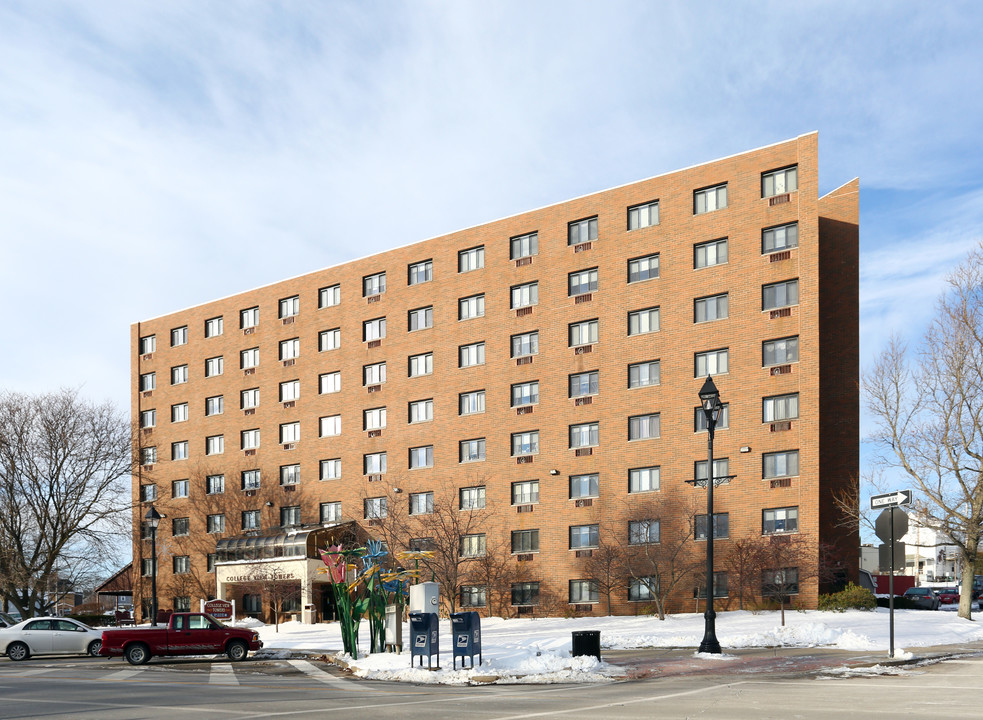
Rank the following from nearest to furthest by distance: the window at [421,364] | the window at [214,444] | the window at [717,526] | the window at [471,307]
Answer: the window at [717,526], the window at [471,307], the window at [421,364], the window at [214,444]

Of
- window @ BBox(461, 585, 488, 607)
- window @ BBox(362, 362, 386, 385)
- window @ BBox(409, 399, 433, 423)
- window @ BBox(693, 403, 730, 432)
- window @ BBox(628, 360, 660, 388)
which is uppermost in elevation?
window @ BBox(362, 362, 386, 385)

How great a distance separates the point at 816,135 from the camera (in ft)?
153

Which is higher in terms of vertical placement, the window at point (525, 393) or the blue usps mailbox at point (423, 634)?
the window at point (525, 393)

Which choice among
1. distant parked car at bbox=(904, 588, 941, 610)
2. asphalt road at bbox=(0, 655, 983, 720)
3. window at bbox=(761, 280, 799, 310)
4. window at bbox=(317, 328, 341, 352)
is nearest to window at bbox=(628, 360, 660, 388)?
window at bbox=(761, 280, 799, 310)

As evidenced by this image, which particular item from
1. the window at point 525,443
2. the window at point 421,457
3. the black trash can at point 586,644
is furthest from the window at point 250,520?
the black trash can at point 586,644

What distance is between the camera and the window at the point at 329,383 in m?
64.5

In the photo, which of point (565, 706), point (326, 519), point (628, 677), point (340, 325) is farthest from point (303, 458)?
point (565, 706)

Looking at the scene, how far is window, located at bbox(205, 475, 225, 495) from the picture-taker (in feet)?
231

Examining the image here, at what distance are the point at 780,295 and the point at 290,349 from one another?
34349mm

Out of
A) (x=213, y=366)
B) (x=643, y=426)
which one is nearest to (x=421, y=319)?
(x=643, y=426)

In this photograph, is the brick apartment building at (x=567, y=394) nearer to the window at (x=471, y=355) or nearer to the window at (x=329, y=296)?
the window at (x=471, y=355)

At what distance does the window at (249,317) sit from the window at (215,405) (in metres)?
5.69

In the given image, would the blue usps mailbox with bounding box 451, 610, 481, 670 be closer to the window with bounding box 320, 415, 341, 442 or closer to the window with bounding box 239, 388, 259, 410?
the window with bounding box 320, 415, 341, 442

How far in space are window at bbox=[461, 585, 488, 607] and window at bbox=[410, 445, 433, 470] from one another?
25.4 feet
